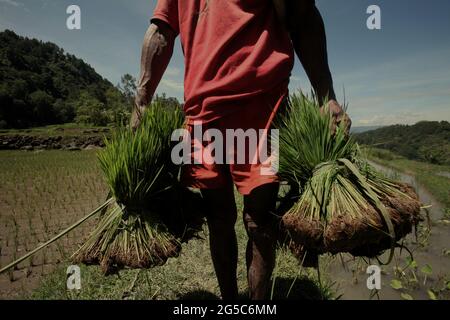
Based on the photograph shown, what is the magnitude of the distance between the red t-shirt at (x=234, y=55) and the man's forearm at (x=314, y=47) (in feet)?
0.23

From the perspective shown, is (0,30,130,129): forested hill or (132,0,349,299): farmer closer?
(132,0,349,299): farmer

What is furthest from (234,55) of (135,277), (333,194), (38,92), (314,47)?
(38,92)

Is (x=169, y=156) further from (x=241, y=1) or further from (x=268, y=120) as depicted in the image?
(x=241, y=1)

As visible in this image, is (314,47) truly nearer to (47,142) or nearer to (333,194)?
(333,194)

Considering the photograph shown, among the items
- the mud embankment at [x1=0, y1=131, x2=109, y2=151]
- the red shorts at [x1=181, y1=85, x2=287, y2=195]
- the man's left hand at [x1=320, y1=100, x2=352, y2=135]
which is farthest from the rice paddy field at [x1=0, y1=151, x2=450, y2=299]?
the mud embankment at [x1=0, y1=131, x2=109, y2=151]

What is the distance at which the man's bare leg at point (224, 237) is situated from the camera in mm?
1511

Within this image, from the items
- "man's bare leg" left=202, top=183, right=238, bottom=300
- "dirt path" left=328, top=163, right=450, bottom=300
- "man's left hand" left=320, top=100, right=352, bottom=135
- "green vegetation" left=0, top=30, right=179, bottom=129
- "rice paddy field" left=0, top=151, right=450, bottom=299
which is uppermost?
"green vegetation" left=0, top=30, right=179, bottom=129

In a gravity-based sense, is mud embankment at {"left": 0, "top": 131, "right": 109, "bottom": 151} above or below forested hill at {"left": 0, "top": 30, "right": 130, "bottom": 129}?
below

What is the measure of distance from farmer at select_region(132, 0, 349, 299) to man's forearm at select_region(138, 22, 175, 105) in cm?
10

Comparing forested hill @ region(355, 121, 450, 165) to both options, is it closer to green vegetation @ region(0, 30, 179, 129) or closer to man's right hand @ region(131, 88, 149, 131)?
A: man's right hand @ region(131, 88, 149, 131)

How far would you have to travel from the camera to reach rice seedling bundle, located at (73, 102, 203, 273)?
1.40 meters

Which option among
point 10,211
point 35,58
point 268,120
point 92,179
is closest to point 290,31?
point 268,120
